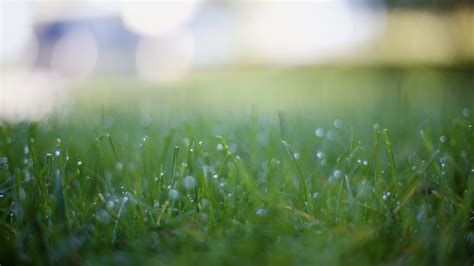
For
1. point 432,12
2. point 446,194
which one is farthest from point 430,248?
point 432,12

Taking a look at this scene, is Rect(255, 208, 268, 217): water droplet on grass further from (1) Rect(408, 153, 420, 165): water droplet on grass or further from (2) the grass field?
(1) Rect(408, 153, 420, 165): water droplet on grass

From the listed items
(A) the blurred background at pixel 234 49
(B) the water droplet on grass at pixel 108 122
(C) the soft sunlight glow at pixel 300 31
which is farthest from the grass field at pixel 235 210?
(C) the soft sunlight glow at pixel 300 31

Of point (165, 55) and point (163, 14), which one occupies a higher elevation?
point (163, 14)

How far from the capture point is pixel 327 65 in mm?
9641

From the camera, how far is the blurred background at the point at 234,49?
623 cm

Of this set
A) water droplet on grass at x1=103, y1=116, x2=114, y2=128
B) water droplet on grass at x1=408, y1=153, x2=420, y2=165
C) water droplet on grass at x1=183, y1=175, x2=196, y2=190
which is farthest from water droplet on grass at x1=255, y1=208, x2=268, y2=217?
water droplet on grass at x1=103, y1=116, x2=114, y2=128

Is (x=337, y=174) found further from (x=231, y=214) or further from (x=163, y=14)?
(x=163, y=14)

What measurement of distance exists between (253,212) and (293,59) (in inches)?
441

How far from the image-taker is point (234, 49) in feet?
45.4

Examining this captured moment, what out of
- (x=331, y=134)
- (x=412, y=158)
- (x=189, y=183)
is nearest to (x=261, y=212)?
(x=189, y=183)

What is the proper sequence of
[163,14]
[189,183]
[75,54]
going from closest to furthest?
1. [189,183]
2. [75,54]
3. [163,14]

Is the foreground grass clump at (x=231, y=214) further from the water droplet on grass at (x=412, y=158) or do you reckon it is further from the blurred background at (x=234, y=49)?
the blurred background at (x=234, y=49)

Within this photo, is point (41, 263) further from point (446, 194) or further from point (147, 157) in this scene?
point (446, 194)

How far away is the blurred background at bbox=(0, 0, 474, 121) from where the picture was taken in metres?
6.23
